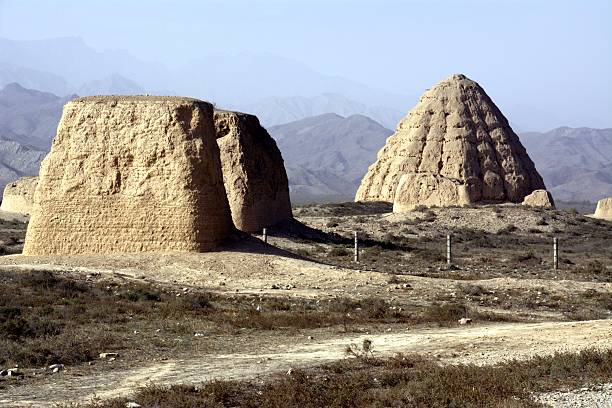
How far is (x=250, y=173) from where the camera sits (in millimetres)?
32688

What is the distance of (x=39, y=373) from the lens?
12000mm

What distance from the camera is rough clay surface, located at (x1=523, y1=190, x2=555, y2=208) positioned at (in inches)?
1841

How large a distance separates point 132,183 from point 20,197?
2851cm

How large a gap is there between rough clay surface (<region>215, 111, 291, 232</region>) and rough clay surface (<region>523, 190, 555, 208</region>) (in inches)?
624

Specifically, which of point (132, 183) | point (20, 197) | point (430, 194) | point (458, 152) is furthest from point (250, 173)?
point (20, 197)


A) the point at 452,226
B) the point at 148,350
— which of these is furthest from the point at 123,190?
the point at 452,226

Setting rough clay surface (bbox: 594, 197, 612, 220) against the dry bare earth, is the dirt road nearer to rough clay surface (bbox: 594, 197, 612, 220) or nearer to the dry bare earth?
the dry bare earth

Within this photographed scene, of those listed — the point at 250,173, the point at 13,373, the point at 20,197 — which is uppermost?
the point at 250,173

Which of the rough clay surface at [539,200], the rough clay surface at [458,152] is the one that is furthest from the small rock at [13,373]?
the rough clay surface at [539,200]

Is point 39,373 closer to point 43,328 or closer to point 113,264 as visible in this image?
point 43,328

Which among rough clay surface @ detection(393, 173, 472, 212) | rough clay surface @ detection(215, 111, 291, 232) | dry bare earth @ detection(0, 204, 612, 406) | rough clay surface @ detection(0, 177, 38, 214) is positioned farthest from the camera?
rough clay surface @ detection(0, 177, 38, 214)

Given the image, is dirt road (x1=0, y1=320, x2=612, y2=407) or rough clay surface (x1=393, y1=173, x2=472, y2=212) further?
rough clay surface (x1=393, y1=173, x2=472, y2=212)

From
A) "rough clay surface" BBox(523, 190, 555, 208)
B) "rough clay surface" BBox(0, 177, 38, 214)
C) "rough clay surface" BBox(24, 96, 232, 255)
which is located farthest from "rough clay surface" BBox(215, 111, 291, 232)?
"rough clay surface" BBox(0, 177, 38, 214)

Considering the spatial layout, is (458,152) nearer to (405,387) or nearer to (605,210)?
(605,210)
